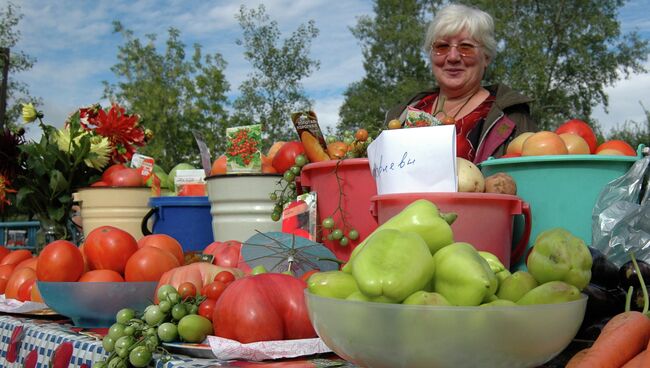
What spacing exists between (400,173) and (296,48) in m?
15.7

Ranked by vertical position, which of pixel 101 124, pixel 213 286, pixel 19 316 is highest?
pixel 101 124

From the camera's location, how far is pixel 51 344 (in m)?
1.26

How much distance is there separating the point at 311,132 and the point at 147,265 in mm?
613

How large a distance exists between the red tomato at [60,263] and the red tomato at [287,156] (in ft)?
2.38

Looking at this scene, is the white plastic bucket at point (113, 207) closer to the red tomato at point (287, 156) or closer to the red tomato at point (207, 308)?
the red tomato at point (287, 156)

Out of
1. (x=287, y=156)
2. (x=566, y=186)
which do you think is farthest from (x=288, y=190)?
(x=566, y=186)

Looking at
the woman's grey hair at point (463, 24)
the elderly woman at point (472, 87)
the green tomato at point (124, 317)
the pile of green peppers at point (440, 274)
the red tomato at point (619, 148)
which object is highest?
the woman's grey hair at point (463, 24)

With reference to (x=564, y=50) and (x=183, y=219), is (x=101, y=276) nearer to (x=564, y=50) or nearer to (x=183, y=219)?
(x=183, y=219)

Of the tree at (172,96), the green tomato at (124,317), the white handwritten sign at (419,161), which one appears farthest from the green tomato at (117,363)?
the tree at (172,96)

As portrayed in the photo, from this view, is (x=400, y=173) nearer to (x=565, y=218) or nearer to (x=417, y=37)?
(x=565, y=218)

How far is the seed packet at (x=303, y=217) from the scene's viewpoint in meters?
1.59

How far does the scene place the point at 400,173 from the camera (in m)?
1.28

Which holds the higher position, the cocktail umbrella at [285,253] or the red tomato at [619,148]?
the red tomato at [619,148]

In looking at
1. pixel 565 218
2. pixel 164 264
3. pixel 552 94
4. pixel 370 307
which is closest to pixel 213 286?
pixel 164 264
